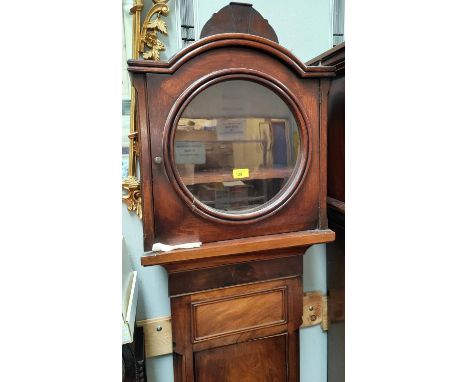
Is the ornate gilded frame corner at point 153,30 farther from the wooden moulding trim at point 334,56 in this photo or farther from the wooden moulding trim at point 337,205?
the wooden moulding trim at point 337,205

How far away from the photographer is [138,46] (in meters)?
1.09

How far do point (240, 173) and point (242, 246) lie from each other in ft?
0.66

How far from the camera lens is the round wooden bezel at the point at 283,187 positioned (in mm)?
832

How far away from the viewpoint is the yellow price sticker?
94cm

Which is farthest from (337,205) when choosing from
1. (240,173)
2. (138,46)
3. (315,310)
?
(138,46)

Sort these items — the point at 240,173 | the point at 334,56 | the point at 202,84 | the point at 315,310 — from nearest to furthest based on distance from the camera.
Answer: the point at 202,84 < the point at 240,173 < the point at 334,56 < the point at 315,310

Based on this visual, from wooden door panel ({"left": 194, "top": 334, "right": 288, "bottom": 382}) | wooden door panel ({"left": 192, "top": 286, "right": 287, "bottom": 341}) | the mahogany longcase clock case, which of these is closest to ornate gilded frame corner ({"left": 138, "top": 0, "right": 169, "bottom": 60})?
the mahogany longcase clock case

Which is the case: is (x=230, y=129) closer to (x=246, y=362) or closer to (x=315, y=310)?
(x=246, y=362)

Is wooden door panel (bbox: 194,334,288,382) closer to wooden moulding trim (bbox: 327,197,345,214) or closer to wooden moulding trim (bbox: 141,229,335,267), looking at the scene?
wooden moulding trim (bbox: 141,229,335,267)

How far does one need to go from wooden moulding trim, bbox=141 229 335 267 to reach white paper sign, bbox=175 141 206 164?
8.8 inches

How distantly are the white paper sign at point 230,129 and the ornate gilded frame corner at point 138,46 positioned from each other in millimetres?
360
